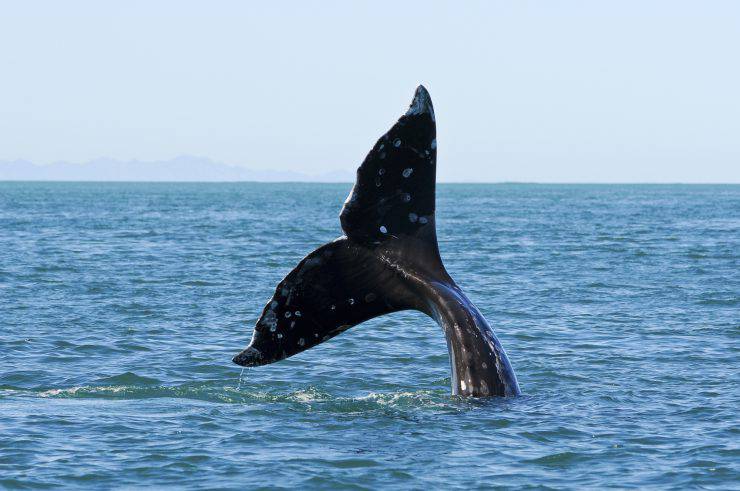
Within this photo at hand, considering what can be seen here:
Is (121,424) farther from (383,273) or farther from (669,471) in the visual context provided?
(669,471)

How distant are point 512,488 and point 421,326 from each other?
13.2 metres

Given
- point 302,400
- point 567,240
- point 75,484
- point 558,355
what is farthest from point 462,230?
point 75,484

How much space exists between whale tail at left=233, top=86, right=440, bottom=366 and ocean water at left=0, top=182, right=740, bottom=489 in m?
1.38

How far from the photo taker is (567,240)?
57.9 meters

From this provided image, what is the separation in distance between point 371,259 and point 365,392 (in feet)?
Answer: 13.3

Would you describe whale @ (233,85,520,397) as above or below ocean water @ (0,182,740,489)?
above

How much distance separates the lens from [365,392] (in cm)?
1603

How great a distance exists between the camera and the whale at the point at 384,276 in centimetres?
1180

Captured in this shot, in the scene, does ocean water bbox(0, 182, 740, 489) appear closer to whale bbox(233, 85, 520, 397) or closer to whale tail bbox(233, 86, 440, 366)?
whale bbox(233, 85, 520, 397)

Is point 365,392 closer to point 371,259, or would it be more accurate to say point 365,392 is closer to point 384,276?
point 384,276

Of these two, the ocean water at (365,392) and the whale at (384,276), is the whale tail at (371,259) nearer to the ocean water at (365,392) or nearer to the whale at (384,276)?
the whale at (384,276)

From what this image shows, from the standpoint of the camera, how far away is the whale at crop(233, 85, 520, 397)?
464 inches

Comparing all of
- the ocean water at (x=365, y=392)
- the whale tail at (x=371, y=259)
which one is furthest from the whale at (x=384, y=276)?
the ocean water at (x=365, y=392)

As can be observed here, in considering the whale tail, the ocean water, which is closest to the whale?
the whale tail
